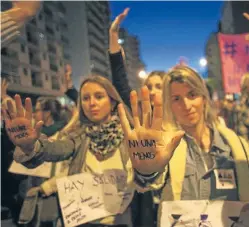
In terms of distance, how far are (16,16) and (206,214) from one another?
172 centimetres

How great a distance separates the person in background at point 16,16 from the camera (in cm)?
226

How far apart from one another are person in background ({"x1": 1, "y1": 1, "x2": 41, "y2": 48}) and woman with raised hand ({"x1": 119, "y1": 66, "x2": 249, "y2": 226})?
42.3 inches

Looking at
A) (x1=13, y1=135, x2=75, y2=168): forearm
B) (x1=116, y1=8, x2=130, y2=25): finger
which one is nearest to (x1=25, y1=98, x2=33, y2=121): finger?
(x1=13, y1=135, x2=75, y2=168): forearm

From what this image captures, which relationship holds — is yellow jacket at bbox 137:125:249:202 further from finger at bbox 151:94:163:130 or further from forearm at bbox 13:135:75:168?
forearm at bbox 13:135:75:168

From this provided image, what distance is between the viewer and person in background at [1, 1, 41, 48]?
7.41 feet

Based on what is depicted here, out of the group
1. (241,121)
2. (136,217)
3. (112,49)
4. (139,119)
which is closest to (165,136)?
(139,119)

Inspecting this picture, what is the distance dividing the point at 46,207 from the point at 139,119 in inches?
60.5

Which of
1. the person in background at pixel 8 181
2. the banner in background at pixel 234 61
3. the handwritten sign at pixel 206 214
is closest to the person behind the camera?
the handwritten sign at pixel 206 214

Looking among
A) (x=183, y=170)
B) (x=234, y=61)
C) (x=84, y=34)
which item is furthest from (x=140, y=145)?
(x=84, y=34)

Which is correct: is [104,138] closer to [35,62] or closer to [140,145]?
[140,145]

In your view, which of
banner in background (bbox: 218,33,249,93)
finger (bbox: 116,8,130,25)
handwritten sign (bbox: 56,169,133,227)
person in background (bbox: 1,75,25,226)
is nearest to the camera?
handwritten sign (bbox: 56,169,133,227)

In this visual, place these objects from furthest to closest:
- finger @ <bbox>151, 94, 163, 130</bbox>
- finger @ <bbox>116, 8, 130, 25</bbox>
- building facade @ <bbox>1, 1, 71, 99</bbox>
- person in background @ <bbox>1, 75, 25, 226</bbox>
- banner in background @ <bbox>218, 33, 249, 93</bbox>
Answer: building facade @ <bbox>1, 1, 71, 99</bbox>
banner in background @ <bbox>218, 33, 249, 93</bbox>
person in background @ <bbox>1, 75, 25, 226</bbox>
finger @ <bbox>116, 8, 130, 25</bbox>
finger @ <bbox>151, 94, 163, 130</bbox>

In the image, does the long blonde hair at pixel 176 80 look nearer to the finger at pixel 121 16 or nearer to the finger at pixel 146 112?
the finger at pixel 146 112

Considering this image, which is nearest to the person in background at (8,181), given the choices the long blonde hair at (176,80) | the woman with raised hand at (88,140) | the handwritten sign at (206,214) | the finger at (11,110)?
the woman with raised hand at (88,140)
